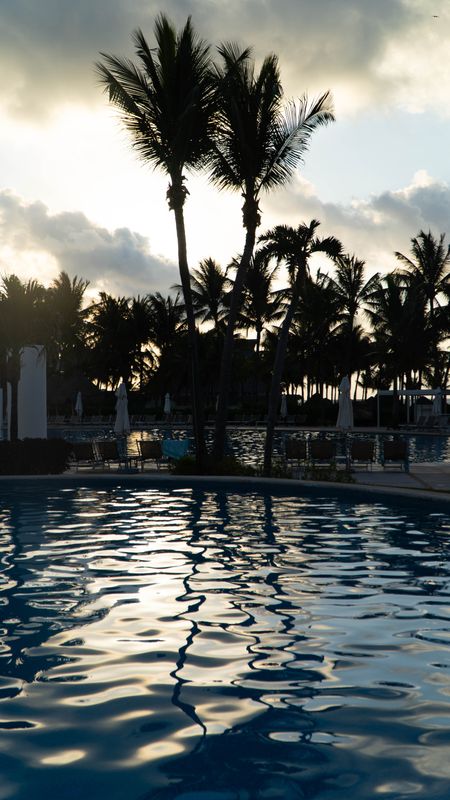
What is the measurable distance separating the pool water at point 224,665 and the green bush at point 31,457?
6828mm

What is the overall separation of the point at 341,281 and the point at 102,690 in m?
50.1

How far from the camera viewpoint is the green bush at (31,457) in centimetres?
1831

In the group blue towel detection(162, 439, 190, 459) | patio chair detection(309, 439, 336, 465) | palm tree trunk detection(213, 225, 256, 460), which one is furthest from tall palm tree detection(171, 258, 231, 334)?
patio chair detection(309, 439, 336, 465)

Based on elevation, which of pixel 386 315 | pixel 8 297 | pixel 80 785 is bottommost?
pixel 80 785

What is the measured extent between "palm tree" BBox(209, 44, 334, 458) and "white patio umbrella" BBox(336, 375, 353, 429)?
468 inches

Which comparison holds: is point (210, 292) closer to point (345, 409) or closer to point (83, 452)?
point (345, 409)

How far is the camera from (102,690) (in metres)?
5.39

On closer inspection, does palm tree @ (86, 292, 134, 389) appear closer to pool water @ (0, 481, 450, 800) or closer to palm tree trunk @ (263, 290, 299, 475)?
palm tree trunk @ (263, 290, 299, 475)

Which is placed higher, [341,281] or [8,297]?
[341,281]

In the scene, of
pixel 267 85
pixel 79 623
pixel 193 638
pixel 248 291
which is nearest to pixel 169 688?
pixel 193 638

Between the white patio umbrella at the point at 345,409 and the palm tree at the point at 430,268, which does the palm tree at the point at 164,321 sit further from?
the white patio umbrella at the point at 345,409

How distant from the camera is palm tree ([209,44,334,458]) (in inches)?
688

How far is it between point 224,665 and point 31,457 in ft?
43.4

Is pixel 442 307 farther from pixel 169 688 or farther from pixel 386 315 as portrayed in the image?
pixel 169 688
